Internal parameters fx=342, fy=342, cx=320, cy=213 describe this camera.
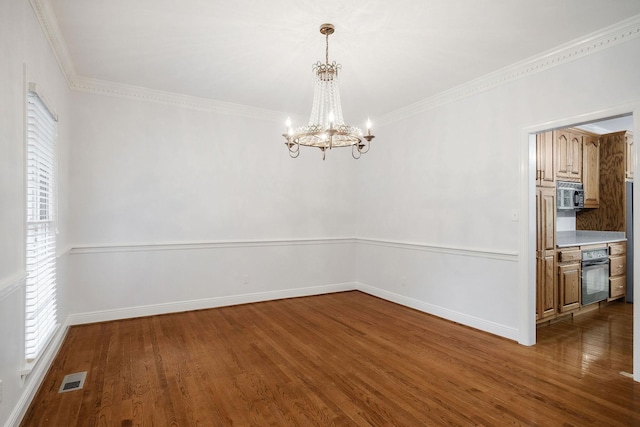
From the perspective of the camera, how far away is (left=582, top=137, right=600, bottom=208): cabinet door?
4.75 meters

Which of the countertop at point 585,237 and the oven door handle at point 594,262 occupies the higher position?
the countertop at point 585,237

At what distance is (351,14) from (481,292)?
3.17 metres

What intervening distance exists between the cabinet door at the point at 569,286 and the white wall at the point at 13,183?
16.8 ft

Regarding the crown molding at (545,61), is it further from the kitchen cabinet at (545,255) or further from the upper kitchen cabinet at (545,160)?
the kitchen cabinet at (545,255)

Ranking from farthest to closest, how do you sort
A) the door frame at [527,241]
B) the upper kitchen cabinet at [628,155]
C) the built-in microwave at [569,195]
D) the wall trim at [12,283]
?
1. the upper kitchen cabinet at [628,155]
2. the built-in microwave at [569,195]
3. the door frame at [527,241]
4. the wall trim at [12,283]

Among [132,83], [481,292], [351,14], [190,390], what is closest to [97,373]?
[190,390]

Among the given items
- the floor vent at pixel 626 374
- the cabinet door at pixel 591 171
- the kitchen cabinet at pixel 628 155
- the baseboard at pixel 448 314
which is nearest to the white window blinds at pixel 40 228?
the baseboard at pixel 448 314

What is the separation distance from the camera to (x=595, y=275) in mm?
4531

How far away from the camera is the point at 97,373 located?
9.30 feet

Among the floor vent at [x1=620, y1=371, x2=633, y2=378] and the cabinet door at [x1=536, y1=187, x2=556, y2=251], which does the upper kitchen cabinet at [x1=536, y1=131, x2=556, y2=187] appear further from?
the floor vent at [x1=620, y1=371, x2=633, y2=378]

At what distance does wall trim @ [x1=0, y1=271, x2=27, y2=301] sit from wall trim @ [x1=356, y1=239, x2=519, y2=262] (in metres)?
4.07

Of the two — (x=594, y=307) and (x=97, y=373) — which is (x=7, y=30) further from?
(x=594, y=307)

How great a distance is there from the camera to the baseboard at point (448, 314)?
364 cm

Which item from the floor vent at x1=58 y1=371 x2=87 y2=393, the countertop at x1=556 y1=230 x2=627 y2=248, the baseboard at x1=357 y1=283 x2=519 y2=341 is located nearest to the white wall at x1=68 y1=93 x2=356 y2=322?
the baseboard at x1=357 y1=283 x2=519 y2=341
